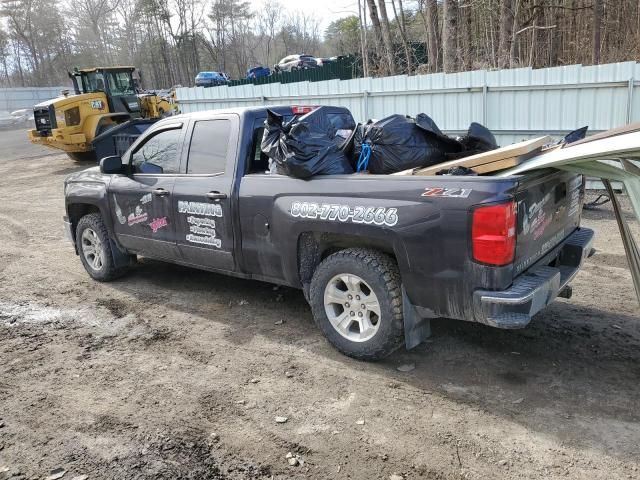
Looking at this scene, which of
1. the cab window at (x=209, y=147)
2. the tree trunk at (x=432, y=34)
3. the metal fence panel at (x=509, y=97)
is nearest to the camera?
the cab window at (x=209, y=147)

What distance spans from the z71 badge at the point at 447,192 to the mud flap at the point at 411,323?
710 mm

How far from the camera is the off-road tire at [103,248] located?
6.22 m

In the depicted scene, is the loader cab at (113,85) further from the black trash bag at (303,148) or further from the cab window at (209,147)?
the black trash bag at (303,148)

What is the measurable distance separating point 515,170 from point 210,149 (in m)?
2.70

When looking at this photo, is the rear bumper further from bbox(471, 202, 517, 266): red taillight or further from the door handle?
the door handle

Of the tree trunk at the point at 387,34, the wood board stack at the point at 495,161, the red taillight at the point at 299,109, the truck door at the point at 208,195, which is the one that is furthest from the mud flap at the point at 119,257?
the tree trunk at the point at 387,34

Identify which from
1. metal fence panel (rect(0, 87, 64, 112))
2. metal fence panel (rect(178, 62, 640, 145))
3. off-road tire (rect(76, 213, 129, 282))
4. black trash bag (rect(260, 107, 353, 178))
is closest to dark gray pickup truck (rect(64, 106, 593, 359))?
black trash bag (rect(260, 107, 353, 178))

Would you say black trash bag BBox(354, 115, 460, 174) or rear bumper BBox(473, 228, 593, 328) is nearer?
rear bumper BBox(473, 228, 593, 328)

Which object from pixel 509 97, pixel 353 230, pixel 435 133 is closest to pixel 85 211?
pixel 353 230

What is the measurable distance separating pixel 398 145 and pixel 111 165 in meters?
2.97

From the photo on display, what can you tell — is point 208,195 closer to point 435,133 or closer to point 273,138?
point 273,138

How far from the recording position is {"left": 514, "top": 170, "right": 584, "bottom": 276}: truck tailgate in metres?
3.52

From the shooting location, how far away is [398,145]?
4.30 m

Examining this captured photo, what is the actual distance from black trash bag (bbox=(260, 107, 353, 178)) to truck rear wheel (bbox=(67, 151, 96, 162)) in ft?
53.1
